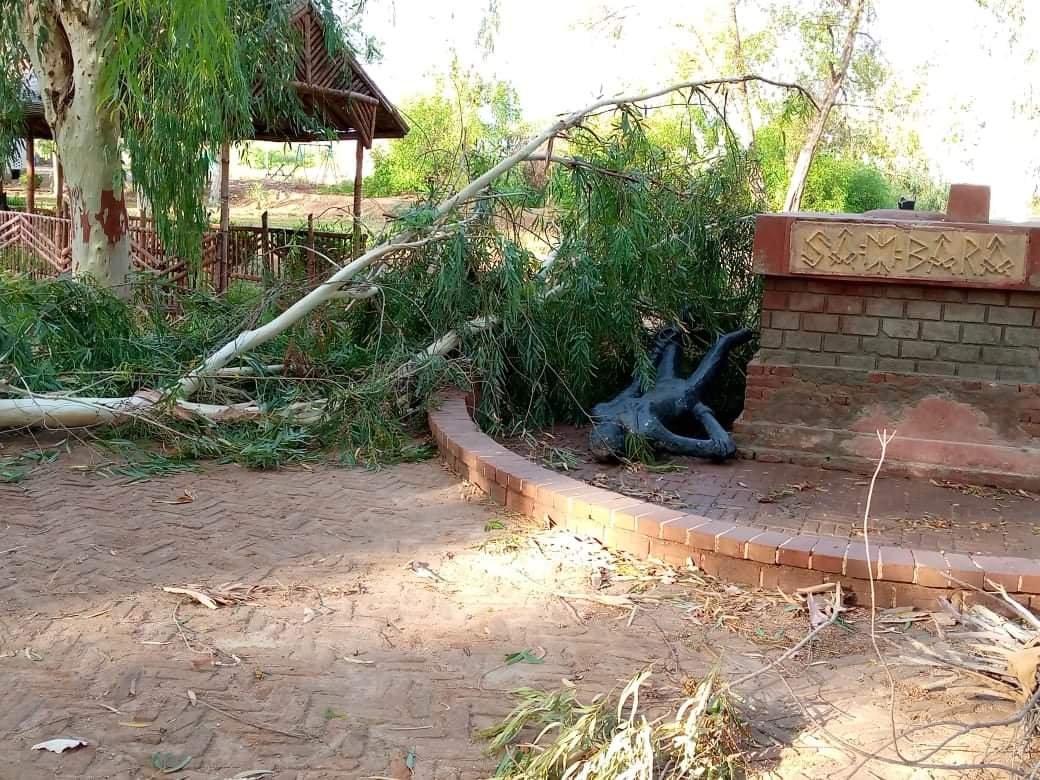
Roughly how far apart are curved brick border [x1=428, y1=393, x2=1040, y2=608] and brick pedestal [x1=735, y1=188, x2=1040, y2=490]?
2047mm

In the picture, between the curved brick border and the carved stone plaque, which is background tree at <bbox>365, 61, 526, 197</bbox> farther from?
the curved brick border

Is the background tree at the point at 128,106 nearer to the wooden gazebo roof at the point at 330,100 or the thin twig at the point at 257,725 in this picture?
the wooden gazebo roof at the point at 330,100

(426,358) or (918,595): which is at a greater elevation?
(426,358)

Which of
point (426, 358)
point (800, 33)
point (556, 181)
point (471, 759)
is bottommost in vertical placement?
point (471, 759)

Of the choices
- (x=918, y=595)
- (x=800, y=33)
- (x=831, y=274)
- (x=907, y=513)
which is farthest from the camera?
(x=800, y=33)

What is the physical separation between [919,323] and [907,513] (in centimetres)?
136

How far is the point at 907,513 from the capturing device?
18.1 feet

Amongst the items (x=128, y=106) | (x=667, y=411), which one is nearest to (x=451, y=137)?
(x=128, y=106)

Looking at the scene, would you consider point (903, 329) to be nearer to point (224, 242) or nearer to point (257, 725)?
point (257, 725)

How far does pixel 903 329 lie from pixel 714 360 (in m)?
1.22

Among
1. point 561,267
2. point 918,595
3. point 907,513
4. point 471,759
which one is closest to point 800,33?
point 561,267

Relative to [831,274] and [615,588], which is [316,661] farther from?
[831,274]

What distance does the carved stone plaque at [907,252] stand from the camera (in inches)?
237

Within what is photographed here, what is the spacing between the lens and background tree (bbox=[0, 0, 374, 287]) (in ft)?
23.1
